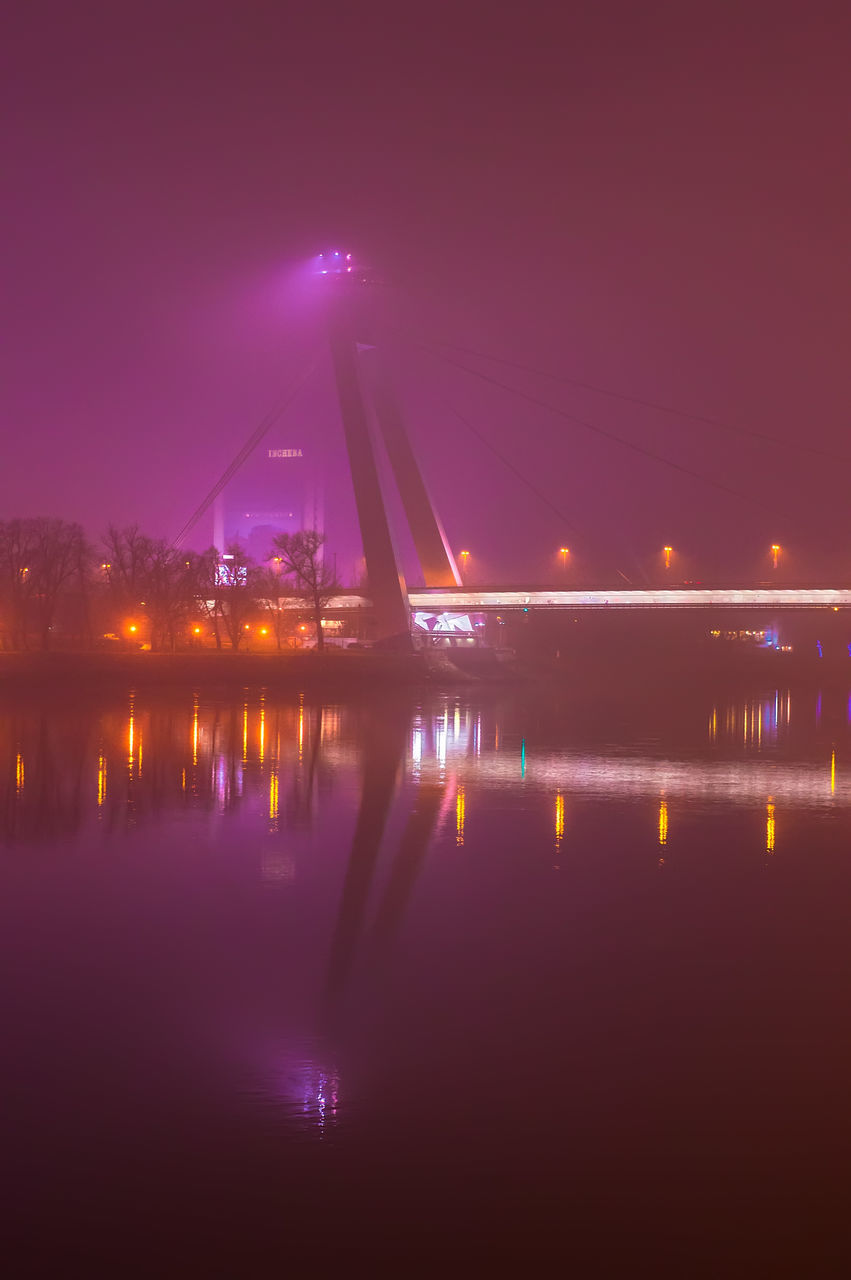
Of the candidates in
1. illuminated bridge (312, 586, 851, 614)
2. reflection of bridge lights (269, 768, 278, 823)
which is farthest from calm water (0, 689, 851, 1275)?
illuminated bridge (312, 586, 851, 614)

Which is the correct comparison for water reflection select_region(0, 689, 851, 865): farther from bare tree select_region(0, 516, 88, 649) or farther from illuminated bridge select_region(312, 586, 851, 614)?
illuminated bridge select_region(312, 586, 851, 614)

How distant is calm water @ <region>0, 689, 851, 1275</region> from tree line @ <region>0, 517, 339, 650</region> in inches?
1704

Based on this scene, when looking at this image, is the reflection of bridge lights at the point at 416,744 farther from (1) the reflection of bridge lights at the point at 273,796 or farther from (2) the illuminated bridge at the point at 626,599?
(2) the illuminated bridge at the point at 626,599

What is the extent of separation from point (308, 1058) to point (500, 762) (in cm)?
1588

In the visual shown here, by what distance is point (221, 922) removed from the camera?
392 inches

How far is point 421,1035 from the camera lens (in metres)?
7.21

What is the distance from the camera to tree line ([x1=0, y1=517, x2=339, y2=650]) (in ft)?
193

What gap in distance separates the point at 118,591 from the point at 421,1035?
62.2 metres

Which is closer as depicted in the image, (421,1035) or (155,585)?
(421,1035)

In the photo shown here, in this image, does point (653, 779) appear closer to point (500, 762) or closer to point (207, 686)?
point (500, 762)

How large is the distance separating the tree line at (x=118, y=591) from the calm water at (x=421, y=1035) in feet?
142

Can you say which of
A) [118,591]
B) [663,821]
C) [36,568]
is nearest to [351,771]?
[663,821]

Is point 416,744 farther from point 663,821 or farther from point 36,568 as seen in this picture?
point 36,568

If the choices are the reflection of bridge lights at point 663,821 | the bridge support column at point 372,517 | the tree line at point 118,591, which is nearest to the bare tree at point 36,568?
the tree line at point 118,591
